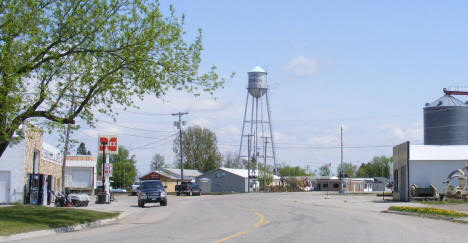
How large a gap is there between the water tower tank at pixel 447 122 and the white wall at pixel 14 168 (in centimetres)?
5306

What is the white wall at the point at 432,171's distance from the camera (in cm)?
5262

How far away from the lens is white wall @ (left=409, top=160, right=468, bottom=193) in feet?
173

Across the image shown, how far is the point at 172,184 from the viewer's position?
97.0 meters

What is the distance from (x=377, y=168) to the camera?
162875mm

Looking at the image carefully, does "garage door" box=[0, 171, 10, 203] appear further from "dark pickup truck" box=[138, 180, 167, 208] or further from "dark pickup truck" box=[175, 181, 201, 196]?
"dark pickup truck" box=[175, 181, 201, 196]

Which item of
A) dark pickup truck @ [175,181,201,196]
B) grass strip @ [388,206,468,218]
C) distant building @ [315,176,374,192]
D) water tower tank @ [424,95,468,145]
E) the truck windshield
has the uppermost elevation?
water tower tank @ [424,95,468,145]

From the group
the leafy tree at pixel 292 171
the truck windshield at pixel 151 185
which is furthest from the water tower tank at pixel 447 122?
the leafy tree at pixel 292 171

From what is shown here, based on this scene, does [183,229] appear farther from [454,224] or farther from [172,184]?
[172,184]

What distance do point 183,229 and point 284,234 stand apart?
4.06 meters

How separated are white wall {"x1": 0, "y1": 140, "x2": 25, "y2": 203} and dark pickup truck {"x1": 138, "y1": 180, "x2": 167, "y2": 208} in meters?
7.54

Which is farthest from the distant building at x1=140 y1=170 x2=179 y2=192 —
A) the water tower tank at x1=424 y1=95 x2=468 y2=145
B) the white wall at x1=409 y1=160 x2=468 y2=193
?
the white wall at x1=409 y1=160 x2=468 y2=193

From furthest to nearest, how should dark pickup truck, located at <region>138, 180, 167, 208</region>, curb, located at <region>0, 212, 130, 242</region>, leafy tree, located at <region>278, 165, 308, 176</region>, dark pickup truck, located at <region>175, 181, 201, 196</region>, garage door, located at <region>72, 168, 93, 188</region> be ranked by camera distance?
leafy tree, located at <region>278, 165, 308, 176</region> < garage door, located at <region>72, 168, 93, 188</region> < dark pickup truck, located at <region>175, 181, 201, 196</region> < dark pickup truck, located at <region>138, 180, 167, 208</region> < curb, located at <region>0, 212, 130, 242</region>

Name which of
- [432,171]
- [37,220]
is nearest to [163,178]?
[432,171]

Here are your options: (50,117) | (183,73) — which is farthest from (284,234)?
(50,117)
